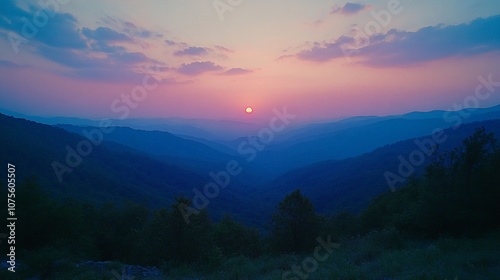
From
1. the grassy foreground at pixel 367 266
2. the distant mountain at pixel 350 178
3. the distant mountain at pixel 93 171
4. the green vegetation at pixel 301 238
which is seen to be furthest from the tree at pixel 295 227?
the distant mountain at pixel 350 178

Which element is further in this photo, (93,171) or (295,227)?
(93,171)

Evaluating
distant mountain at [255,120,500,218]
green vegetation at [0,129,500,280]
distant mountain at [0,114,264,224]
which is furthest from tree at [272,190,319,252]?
distant mountain at [255,120,500,218]

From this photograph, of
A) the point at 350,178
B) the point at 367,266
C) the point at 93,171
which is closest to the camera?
the point at 367,266

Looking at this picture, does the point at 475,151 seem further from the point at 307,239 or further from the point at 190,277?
the point at 190,277

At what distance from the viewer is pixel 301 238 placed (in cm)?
2577

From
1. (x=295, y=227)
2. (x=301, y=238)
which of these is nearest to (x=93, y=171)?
(x=295, y=227)

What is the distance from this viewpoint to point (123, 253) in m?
28.0

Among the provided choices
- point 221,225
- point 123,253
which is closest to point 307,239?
point 221,225

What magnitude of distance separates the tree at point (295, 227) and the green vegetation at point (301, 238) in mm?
87

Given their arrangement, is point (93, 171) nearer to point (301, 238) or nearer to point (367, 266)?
point (301, 238)

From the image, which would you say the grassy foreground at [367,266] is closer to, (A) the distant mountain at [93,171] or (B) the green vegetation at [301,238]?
(B) the green vegetation at [301,238]

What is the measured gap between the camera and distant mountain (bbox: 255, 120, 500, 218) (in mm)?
95413

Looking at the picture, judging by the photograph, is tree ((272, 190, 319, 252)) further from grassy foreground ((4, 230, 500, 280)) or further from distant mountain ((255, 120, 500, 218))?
distant mountain ((255, 120, 500, 218))

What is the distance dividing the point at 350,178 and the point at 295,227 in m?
103
